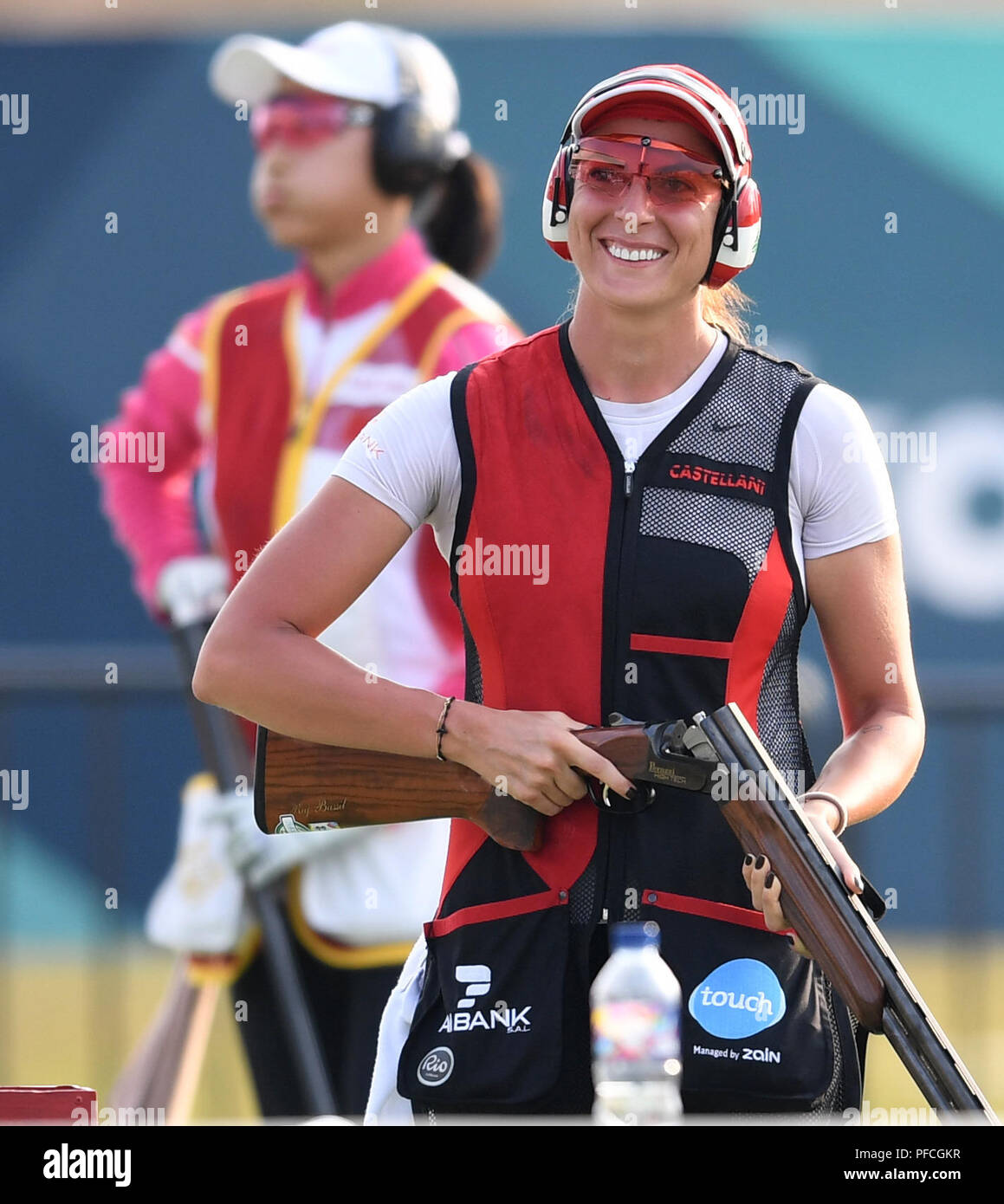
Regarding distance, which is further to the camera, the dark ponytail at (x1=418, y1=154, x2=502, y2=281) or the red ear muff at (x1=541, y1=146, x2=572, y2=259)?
the dark ponytail at (x1=418, y1=154, x2=502, y2=281)

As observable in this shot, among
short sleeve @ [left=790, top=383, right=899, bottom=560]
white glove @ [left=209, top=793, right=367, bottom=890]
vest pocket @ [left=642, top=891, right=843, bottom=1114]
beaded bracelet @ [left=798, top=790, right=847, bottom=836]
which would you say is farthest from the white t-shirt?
white glove @ [left=209, top=793, right=367, bottom=890]

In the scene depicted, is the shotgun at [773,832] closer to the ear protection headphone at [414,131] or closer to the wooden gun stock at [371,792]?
the wooden gun stock at [371,792]

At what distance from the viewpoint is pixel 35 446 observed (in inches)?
210

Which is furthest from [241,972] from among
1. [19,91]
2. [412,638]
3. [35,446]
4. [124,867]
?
[19,91]

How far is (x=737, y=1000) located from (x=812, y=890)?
17 centimetres

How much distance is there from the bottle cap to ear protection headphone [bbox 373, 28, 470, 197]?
3027mm

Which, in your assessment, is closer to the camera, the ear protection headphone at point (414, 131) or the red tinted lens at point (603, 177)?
the red tinted lens at point (603, 177)

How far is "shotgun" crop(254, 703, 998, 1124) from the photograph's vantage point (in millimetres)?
2127

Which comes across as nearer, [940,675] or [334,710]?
[334,710]

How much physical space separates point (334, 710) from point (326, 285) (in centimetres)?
285

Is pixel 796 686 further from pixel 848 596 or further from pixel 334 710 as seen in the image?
pixel 334 710

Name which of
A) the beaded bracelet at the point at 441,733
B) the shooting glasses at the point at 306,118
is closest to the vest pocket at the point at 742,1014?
the beaded bracelet at the point at 441,733

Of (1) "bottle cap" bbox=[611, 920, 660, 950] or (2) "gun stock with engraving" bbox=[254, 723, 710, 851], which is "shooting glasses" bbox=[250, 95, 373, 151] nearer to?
(2) "gun stock with engraving" bbox=[254, 723, 710, 851]

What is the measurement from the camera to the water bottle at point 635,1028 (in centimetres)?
212
